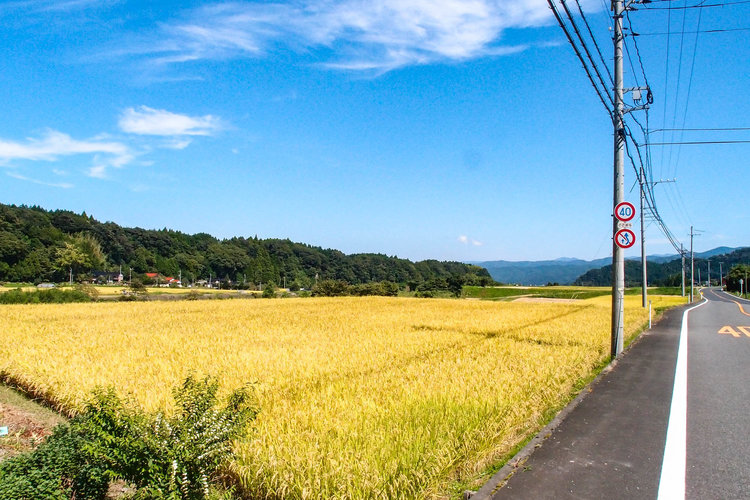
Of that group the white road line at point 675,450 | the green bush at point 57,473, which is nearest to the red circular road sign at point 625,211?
the white road line at point 675,450

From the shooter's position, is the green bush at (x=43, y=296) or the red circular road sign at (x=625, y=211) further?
the green bush at (x=43, y=296)

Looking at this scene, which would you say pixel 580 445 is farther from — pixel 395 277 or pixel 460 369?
pixel 395 277

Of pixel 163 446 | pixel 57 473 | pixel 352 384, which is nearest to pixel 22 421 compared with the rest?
pixel 57 473

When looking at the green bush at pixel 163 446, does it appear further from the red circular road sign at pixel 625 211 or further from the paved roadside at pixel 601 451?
the red circular road sign at pixel 625 211

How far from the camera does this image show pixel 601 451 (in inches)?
188

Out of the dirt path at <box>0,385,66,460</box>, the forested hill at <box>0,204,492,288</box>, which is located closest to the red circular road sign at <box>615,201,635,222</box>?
the dirt path at <box>0,385,66,460</box>

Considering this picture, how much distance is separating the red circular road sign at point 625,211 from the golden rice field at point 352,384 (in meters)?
3.47

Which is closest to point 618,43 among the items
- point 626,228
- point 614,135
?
point 614,135

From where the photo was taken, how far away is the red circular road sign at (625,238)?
10.4 metres

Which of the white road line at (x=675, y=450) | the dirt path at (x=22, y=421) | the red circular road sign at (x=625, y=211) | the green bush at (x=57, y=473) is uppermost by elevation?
the red circular road sign at (x=625, y=211)

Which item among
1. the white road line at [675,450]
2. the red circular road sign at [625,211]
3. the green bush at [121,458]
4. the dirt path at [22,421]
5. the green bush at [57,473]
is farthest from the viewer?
the red circular road sign at [625,211]

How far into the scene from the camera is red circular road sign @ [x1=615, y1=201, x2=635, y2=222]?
33.7 ft

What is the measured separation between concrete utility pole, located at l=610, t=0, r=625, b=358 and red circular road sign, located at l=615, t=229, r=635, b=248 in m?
0.14

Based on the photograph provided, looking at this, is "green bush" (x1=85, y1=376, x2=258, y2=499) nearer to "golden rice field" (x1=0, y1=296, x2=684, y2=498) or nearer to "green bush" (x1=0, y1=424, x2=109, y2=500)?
"green bush" (x1=0, y1=424, x2=109, y2=500)
